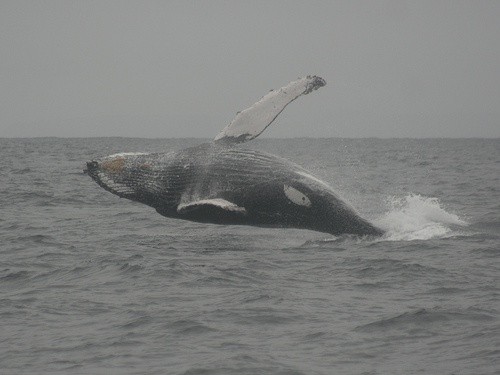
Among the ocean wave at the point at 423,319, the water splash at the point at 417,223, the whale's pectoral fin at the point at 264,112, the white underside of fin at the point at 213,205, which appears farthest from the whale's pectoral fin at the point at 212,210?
the ocean wave at the point at 423,319

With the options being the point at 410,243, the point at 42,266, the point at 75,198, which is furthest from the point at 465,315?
the point at 75,198

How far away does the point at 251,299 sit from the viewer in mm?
9859

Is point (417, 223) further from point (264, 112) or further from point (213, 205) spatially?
point (213, 205)

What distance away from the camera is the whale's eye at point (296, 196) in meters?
12.2

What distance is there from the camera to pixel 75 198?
2319 cm

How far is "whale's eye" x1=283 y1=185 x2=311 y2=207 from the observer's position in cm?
1220

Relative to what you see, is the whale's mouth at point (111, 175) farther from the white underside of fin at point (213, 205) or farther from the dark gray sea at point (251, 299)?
the white underside of fin at point (213, 205)

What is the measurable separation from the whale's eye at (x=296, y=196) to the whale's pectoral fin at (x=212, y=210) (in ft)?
2.25

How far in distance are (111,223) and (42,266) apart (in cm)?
544

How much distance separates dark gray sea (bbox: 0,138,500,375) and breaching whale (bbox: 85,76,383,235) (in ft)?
1.92

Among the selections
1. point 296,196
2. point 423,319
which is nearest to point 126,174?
point 296,196

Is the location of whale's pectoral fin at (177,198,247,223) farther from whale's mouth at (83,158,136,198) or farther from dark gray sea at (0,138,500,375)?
whale's mouth at (83,158,136,198)

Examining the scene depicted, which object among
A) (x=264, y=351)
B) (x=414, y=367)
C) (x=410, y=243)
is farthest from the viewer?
(x=410, y=243)

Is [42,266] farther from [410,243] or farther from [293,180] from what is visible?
[410,243]
